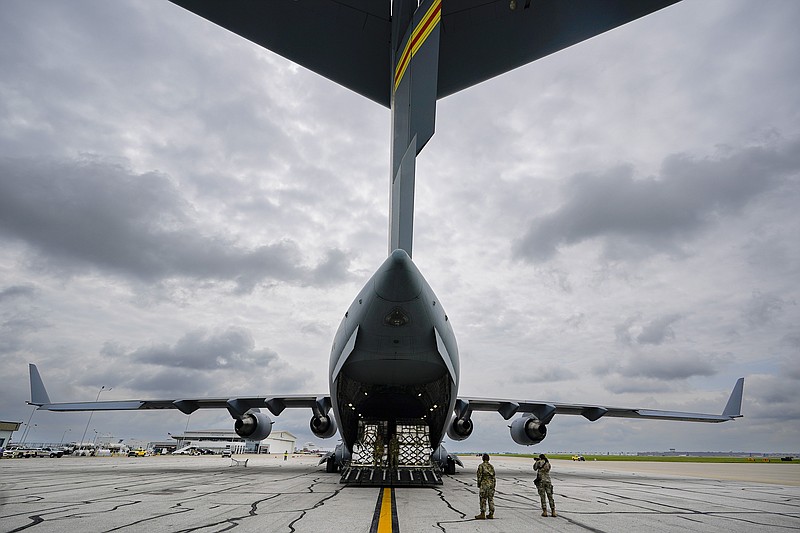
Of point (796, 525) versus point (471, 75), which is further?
point (471, 75)

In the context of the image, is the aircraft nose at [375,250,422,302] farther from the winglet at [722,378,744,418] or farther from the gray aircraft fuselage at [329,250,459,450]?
the winglet at [722,378,744,418]

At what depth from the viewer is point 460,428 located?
59.8 ft

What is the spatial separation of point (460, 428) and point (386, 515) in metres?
12.2

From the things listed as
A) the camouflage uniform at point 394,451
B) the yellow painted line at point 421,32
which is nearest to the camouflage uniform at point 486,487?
the camouflage uniform at point 394,451

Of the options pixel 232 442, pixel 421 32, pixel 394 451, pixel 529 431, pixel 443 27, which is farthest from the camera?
pixel 232 442

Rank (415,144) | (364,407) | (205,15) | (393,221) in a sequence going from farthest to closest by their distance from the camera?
(364,407), (205,15), (393,221), (415,144)

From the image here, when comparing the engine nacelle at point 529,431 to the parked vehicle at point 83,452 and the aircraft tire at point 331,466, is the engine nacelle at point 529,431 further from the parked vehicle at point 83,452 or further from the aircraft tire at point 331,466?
the parked vehicle at point 83,452

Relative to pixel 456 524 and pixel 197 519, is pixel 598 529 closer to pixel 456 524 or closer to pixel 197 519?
pixel 456 524

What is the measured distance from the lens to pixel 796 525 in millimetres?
6430

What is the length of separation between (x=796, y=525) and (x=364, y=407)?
9.04 meters

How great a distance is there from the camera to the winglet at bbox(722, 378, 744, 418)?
62.8 ft

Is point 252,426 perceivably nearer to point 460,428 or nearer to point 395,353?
point 460,428

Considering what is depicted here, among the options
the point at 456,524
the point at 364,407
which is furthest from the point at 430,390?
the point at 456,524

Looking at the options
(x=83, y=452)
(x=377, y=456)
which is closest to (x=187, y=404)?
(x=377, y=456)
